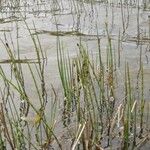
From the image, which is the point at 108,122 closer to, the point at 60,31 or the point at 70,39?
the point at 70,39

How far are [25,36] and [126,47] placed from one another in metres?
1.98

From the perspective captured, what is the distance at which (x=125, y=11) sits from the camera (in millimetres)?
8664

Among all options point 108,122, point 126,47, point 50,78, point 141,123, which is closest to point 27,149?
point 108,122

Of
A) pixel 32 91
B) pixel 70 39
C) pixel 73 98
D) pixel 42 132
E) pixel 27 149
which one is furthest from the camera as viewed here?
pixel 70 39

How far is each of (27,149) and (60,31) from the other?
4.26 m

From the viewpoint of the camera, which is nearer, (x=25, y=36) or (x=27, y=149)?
(x=27, y=149)

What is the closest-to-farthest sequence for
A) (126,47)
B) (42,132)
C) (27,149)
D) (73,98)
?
1. (27,149)
2. (42,132)
3. (73,98)
4. (126,47)

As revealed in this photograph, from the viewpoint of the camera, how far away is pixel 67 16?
8672mm

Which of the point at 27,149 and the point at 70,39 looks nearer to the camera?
the point at 27,149

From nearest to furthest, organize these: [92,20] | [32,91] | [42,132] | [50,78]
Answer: [42,132]
[32,91]
[50,78]
[92,20]

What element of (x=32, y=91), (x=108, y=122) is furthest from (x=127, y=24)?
(x=108, y=122)

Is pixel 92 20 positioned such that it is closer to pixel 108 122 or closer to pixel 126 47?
pixel 126 47

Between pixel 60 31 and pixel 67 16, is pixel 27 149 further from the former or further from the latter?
pixel 67 16

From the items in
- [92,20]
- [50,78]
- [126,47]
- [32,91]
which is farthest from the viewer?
[92,20]
